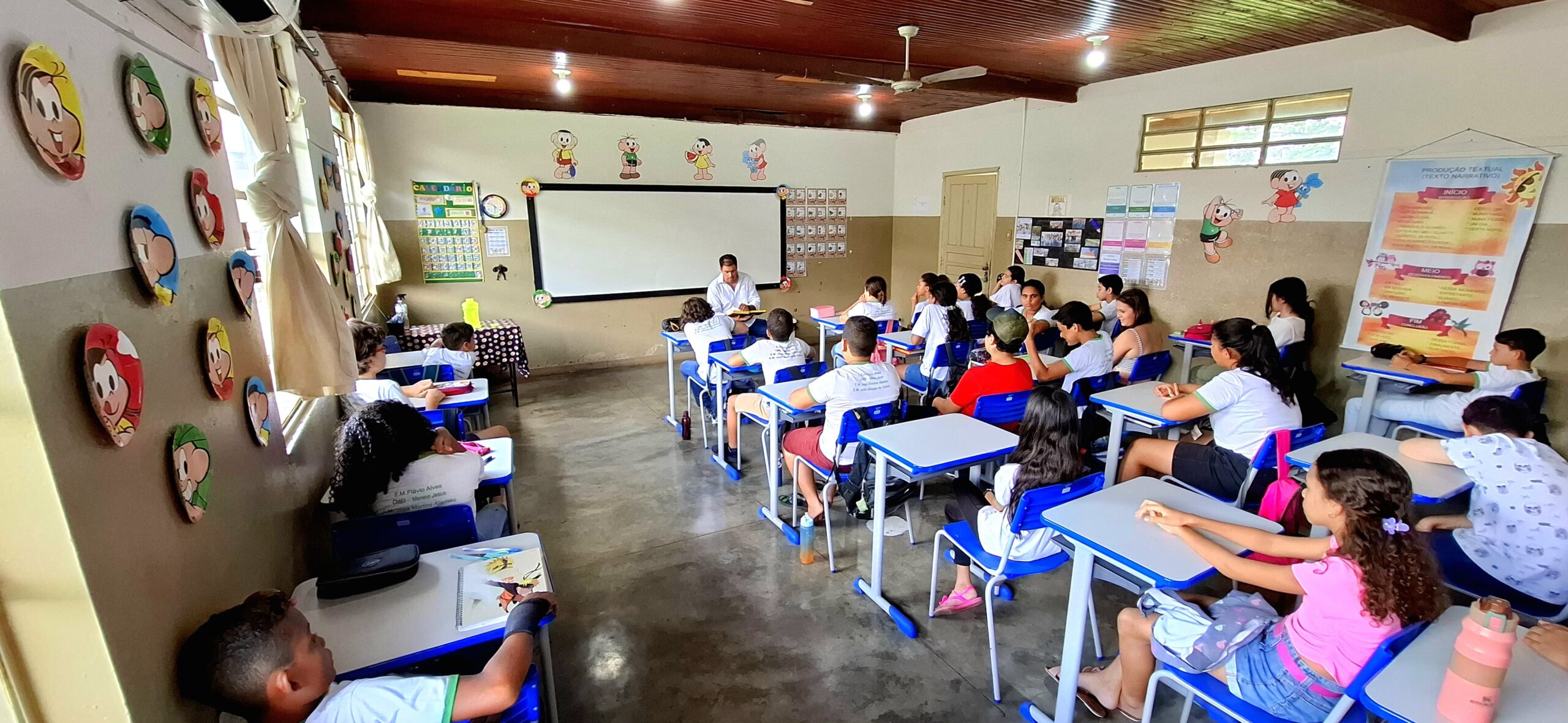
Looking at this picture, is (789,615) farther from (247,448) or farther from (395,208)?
(395,208)

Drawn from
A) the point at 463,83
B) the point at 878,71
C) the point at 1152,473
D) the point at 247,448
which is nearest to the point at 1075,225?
the point at 878,71

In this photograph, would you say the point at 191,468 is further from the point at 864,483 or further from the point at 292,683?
the point at 864,483

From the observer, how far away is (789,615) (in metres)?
2.83

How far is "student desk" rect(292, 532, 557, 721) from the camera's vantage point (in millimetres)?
1514

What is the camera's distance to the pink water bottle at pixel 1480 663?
1.20 metres

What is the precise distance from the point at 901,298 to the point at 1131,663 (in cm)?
693

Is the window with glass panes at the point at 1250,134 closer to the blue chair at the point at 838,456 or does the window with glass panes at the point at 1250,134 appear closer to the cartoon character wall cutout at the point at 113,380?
the blue chair at the point at 838,456

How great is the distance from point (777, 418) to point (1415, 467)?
8.48ft

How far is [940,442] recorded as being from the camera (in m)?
2.69

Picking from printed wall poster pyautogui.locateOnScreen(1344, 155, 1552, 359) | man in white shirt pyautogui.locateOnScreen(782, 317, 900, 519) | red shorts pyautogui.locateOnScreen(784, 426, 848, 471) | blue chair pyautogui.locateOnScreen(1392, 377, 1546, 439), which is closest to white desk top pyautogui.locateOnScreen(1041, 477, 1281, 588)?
man in white shirt pyautogui.locateOnScreen(782, 317, 900, 519)

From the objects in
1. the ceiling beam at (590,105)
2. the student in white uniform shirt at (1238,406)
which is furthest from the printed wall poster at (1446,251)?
the ceiling beam at (590,105)

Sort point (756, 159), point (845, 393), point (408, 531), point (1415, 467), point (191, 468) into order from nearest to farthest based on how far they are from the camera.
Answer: point (191, 468) → point (408, 531) → point (1415, 467) → point (845, 393) → point (756, 159)

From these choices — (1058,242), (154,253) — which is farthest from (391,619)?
(1058,242)

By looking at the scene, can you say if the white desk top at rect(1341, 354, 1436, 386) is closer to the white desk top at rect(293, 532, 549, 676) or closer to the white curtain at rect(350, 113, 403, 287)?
the white desk top at rect(293, 532, 549, 676)
